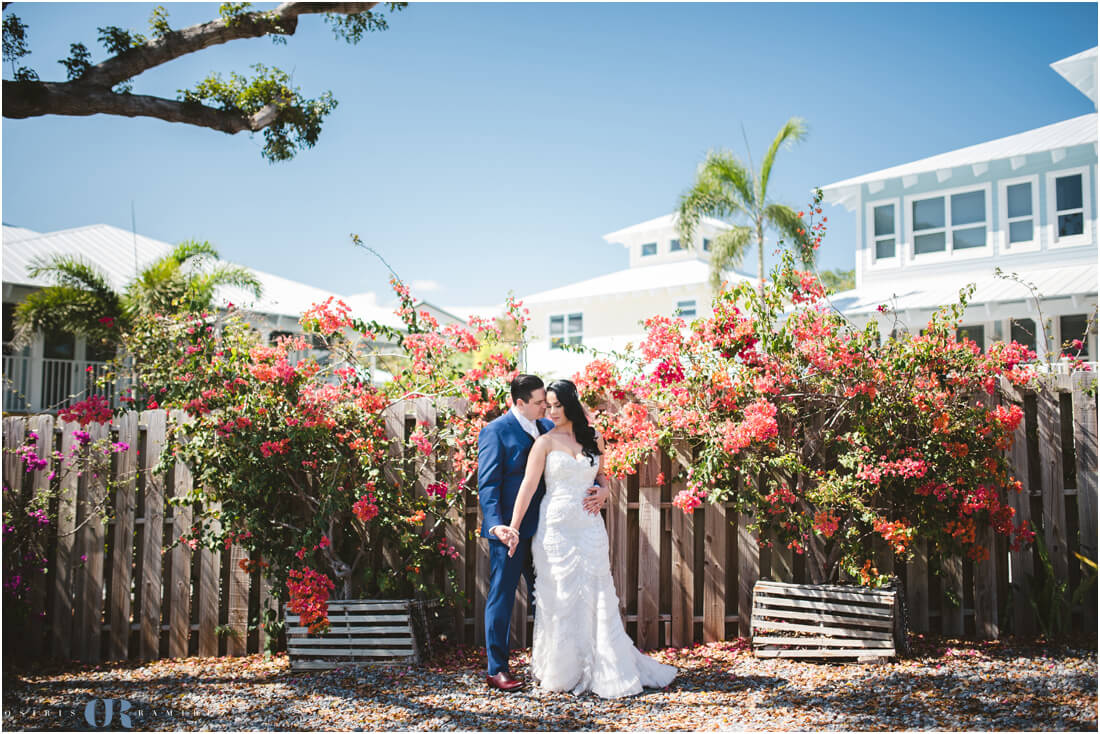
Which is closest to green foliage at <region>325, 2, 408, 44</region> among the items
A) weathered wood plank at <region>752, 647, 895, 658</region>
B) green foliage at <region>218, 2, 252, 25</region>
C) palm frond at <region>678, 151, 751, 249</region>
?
green foliage at <region>218, 2, 252, 25</region>

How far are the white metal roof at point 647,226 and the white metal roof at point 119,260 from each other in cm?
961

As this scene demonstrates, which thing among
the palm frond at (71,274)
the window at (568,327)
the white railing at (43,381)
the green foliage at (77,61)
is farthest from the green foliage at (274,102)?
the window at (568,327)

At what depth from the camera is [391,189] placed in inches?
514

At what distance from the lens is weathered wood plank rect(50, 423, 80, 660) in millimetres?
5191

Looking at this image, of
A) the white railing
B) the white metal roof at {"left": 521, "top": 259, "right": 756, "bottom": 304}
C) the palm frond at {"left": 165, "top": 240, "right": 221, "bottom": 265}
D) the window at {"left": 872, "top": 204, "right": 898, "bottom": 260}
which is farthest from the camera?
the white metal roof at {"left": 521, "top": 259, "right": 756, "bottom": 304}

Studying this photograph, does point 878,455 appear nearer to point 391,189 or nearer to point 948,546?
point 948,546

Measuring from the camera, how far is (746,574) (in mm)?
5211

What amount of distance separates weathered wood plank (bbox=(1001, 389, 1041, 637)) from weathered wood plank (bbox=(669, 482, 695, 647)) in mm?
2088

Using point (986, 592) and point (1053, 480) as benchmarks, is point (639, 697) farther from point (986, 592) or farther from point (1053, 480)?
point (1053, 480)

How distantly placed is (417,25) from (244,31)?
1825 millimetres

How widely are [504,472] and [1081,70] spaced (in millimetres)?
14899

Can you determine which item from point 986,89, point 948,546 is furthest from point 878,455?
point 986,89

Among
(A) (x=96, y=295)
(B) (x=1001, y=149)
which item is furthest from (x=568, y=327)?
(A) (x=96, y=295)

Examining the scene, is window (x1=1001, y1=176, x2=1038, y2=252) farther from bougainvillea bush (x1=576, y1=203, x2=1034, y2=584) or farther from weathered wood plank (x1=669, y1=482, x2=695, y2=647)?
weathered wood plank (x1=669, y1=482, x2=695, y2=647)
